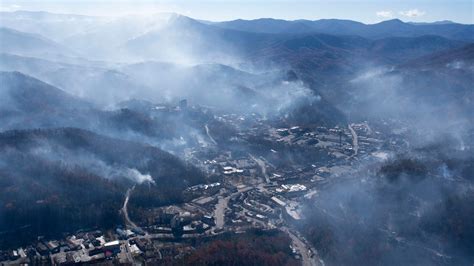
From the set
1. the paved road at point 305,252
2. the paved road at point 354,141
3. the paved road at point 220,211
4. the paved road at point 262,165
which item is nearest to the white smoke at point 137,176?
the paved road at point 220,211

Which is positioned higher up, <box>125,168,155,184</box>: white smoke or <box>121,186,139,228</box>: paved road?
<box>125,168,155,184</box>: white smoke

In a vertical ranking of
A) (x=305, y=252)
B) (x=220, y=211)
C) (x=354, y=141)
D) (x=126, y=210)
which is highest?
(x=126, y=210)

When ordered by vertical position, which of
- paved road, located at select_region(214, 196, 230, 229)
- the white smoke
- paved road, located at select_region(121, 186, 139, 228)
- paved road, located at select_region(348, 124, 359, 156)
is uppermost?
the white smoke

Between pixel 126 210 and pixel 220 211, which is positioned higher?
pixel 126 210

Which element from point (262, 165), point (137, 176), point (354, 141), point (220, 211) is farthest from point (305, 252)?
point (354, 141)

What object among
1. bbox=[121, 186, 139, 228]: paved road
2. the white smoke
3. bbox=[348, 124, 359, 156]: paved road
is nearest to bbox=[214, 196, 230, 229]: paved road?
bbox=[121, 186, 139, 228]: paved road

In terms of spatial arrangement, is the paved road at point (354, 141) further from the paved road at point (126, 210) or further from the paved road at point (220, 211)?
the paved road at point (126, 210)

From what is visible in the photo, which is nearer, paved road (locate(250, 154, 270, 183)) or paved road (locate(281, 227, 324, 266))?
paved road (locate(281, 227, 324, 266))

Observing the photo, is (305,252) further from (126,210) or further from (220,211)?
(126,210)

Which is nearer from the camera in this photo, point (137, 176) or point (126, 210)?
point (126, 210)

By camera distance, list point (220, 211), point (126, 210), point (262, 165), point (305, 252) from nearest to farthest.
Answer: point (305, 252), point (126, 210), point (220, 211), point (262, 165)

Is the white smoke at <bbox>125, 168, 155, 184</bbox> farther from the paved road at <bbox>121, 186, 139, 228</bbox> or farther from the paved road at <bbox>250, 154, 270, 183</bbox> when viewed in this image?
the paved road at <bbox>250, 154, 270, 183</bbox>

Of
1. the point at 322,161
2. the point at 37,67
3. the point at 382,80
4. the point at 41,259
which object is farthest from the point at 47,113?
the point at 382,80
